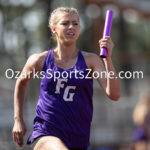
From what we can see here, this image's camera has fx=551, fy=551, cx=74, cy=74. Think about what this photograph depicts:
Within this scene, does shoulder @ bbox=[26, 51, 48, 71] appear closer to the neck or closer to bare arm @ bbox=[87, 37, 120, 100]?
the neck

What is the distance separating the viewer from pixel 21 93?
19.8 ft

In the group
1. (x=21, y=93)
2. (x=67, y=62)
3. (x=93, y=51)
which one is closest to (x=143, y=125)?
(x=93, y=51)

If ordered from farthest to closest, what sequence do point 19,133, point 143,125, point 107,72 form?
point 143,125
point 19,133
point 107,72

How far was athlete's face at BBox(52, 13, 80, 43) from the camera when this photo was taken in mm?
5730

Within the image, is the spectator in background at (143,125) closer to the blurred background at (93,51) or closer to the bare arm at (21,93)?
the blurred background at (93,51)

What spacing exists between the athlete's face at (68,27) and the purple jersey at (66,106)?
265 millimetres

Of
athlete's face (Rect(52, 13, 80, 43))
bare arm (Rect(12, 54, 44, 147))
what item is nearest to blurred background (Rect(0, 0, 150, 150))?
bare arm (Rect(12, 54, 44, 147))

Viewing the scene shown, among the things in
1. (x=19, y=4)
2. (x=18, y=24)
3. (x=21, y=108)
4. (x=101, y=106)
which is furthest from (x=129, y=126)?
(x=21, y=108)

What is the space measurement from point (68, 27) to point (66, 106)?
Result: 32.4 inches

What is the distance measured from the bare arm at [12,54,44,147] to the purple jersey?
13cm

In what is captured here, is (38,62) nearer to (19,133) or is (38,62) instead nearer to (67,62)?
(67,62)

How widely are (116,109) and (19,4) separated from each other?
629 cm

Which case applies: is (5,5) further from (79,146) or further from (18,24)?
(79,146)

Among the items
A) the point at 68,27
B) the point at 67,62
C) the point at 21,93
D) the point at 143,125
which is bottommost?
the point at 143,125
